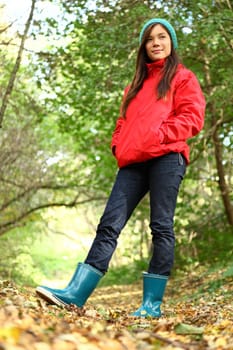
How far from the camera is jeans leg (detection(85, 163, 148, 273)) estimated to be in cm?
402

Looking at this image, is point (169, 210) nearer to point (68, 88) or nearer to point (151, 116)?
point (151, 116)

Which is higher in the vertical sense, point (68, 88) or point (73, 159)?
point (68, 88)

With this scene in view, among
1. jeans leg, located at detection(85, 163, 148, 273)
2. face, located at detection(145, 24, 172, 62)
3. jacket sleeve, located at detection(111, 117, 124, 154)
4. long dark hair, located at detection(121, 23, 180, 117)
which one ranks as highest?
face, located at detection(145, 24, 172, 62)

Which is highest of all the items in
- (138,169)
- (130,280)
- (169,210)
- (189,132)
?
(189,132)

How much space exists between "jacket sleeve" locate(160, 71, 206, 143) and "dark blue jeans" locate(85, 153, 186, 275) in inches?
6.2

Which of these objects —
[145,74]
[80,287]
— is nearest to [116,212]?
[80,287]

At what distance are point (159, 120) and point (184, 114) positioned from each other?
0.18 meters

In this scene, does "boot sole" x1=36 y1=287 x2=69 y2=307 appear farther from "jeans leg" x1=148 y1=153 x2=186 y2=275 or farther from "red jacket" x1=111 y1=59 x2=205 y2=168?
"red jacket" x1=111 y1=59 x2=205 y2=168

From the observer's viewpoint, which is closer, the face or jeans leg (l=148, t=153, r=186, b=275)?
jeans leg (l=148, t=153, r=186, b=275)

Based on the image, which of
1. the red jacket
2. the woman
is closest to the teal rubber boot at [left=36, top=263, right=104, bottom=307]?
the woman

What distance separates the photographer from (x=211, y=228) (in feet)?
34.0

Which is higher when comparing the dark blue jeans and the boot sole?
the dark blue jeans

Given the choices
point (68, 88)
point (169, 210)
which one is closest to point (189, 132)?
point (169, 210)

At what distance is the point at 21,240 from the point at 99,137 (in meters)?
4.18
